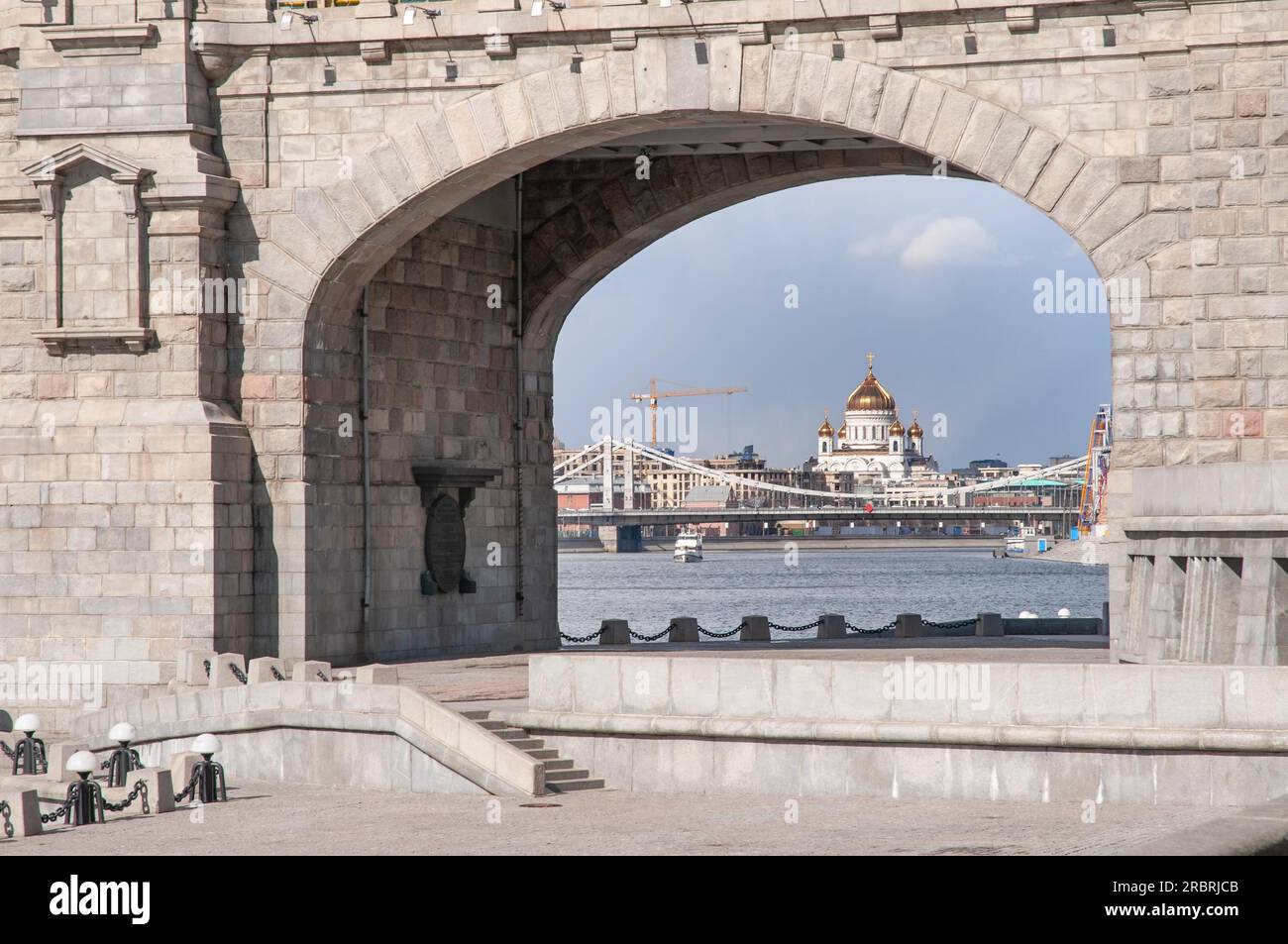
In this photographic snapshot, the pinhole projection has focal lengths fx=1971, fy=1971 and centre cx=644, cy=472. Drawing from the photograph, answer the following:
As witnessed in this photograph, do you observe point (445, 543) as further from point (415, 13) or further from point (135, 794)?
point (135, 794)

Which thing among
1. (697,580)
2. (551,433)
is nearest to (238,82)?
(551,433)

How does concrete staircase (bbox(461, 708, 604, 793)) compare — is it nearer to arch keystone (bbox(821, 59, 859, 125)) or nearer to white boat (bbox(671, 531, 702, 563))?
arch keystone (bbox(821, 59, 859, 125))

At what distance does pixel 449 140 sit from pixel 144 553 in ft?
19.1

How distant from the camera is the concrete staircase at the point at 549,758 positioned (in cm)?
1694

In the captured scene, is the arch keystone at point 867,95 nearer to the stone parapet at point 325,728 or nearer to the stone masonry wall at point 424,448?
the stone masonry wall at point 424,448

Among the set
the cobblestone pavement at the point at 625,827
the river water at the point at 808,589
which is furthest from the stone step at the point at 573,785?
the river water at the point at 808,589

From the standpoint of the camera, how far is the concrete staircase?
1694cm

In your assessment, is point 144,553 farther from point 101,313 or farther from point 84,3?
point 84,3

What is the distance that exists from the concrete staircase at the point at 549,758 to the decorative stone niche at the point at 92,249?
7458 mm

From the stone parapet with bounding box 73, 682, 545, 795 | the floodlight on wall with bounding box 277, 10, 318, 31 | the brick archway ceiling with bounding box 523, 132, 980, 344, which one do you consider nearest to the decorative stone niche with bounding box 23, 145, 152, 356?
the floodlight on wall with bounding box 277, 10, 318, 31

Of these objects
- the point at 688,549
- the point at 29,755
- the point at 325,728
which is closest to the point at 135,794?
the point at 325,728

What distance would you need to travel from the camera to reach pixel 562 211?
27.3m

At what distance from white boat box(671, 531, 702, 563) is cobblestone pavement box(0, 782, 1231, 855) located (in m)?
115

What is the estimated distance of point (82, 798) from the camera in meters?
16.5
